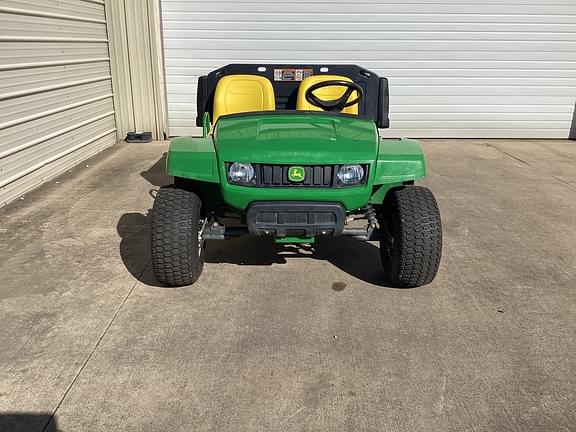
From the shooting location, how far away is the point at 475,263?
4.01 meters

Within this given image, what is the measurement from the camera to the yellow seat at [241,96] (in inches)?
181

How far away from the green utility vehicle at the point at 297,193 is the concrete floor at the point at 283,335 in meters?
0.33

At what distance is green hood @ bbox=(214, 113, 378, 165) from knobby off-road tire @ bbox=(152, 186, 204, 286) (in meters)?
0.40

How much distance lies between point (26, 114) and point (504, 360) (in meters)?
5.12

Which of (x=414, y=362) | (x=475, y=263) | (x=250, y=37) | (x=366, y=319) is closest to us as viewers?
(x=414, y=362)

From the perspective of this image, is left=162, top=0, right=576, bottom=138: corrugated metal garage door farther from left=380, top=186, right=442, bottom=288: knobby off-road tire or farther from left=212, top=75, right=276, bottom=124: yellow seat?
left=380, top=186, right=442, bottom=288: knobby off-road tire

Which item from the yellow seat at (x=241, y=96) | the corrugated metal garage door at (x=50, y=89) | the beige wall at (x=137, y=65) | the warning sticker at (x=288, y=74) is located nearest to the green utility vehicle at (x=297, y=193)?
the yellow seat at (x=241, y=96)

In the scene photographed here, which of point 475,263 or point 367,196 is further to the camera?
point 475,263

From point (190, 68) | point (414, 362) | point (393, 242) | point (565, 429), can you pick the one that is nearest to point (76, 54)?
point (190, 68)

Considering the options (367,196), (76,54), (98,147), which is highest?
(76,54)

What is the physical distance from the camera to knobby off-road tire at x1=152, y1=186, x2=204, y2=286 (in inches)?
128

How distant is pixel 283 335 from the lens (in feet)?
9.88

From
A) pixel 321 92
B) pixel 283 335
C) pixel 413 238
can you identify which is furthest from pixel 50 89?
pixel 413 238

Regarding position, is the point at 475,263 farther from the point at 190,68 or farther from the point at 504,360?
the point at 190,68
